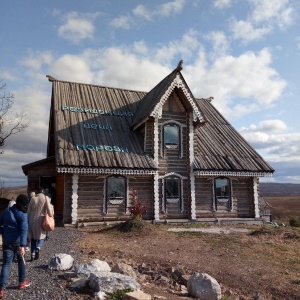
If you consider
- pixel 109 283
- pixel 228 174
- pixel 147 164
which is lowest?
pixel 109 283

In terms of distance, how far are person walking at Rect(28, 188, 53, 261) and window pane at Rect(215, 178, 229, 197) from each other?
12.7 m

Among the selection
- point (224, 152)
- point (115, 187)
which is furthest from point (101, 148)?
point (224, 152)

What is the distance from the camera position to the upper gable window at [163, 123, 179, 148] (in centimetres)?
1939

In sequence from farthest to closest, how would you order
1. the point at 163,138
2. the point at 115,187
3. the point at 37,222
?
the point at 163,138
the point at 115,187
the point at 37,222

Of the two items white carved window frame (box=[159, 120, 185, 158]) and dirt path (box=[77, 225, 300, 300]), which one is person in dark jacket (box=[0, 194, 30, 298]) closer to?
dirt path (box=[77, 225, 300, 300])

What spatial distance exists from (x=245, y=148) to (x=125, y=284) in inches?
674

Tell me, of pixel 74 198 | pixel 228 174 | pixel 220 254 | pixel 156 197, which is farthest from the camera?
pixel 228 174

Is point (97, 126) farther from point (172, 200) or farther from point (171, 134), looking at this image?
point (172, 200)

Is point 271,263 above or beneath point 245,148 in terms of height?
beneath

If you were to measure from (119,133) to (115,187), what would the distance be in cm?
359

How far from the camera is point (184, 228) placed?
16.9m

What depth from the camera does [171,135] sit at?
19.5 m

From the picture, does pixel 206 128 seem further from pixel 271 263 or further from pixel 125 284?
pixel 125 284

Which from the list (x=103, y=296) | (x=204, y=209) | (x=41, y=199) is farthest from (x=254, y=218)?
(x=103, y=296)
